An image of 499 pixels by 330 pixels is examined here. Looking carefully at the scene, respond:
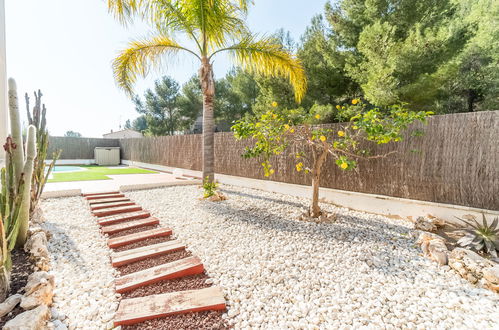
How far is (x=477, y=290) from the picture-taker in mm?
2189

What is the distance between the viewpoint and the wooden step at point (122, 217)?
3.94 m

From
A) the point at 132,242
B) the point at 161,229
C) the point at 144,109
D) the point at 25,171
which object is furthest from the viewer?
the point at 144,109

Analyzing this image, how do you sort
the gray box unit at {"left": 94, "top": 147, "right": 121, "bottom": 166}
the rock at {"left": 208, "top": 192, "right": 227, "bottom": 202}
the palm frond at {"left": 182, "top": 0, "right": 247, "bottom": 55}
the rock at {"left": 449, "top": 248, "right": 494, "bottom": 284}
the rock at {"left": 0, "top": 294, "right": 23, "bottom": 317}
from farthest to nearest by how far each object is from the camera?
the gray box unit at {"left": 94, "top": 147, "right": 121, "bottom": 166}, the rock at {"left": 208, "top": 192, "right": 227, "bottom": 202}, the palm frond at {"left": 182, "top": 0, "right": 247, "bottom": 55}, the rock at {"left": 449, "top": 248, "right": 494, "bottom": 284}, the rock at {"left": 0, "top": 294, "right": 23, "bottom": 317}

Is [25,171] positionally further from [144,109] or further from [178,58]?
[144,109]

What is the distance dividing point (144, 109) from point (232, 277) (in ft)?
84.8

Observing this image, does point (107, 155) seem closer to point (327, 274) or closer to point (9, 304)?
point (9, 304)

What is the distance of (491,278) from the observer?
2215 millimetres

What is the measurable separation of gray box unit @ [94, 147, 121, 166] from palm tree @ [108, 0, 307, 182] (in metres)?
12.1

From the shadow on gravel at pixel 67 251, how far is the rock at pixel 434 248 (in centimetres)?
418

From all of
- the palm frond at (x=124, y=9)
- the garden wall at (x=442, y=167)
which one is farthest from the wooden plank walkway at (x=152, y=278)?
the palm frond at (x=124, y=9)

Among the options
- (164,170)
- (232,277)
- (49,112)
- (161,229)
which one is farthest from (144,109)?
(232,277)

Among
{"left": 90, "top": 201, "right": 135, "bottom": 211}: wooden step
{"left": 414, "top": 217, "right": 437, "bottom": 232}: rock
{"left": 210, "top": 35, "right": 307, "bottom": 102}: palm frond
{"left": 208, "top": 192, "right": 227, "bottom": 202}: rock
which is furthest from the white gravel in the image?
{"left": 210, "top": 35, "right": 307, "bottom": 102}: palm frond

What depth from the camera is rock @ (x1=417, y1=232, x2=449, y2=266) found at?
265 cm

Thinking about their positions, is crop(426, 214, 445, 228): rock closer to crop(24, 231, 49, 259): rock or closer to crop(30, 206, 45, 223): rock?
crop(24, 231, 49, 259): rock
